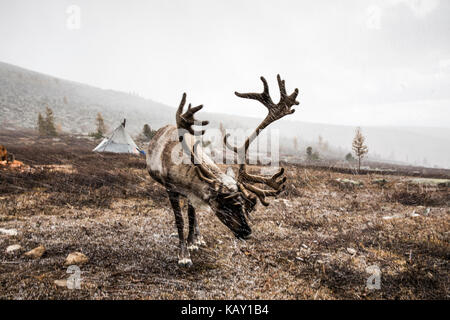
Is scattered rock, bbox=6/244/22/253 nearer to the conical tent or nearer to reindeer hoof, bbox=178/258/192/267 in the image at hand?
reindeer hoof, bbox=178/258/192/267

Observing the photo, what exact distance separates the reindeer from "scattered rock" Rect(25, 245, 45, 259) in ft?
8.96

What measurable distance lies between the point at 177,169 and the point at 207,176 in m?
0.83

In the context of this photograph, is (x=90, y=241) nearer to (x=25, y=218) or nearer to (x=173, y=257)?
(x=173, y=257)

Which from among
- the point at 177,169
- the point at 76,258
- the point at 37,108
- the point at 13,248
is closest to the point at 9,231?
the point at 13,248

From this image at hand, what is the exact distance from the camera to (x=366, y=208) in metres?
9.46

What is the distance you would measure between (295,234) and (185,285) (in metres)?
4.02

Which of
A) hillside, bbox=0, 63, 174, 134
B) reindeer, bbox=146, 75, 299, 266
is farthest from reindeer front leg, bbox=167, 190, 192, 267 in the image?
hillside, bbox=0, 63, 174, 134

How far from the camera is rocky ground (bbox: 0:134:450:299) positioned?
3634mm

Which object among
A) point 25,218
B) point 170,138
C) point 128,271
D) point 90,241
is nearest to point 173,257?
point 128,271

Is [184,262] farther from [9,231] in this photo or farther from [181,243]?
[9,231]

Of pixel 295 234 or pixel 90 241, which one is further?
pixel 295 234

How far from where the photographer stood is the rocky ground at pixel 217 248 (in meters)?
3.63

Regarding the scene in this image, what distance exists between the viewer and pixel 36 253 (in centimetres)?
439

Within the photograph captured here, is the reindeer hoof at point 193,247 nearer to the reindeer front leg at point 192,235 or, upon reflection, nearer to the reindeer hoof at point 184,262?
the reindeer front leg at point 192,235
